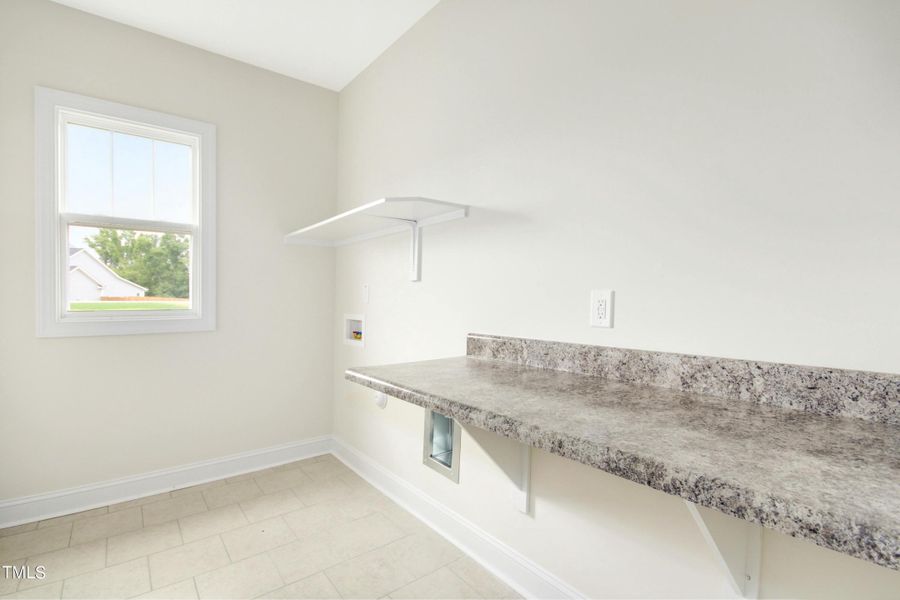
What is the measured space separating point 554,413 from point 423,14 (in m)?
2.19

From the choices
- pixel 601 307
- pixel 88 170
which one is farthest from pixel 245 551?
pixel 88 170

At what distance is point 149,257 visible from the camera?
2471 millimetres

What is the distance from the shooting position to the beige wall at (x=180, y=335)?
2.09 m

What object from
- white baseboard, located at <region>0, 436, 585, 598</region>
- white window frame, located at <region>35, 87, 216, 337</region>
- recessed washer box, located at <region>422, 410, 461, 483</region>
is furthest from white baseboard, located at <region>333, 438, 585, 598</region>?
white window frame, located at <region>35, 87, 216, 337</region>

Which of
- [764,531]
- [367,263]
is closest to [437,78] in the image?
[367,263]

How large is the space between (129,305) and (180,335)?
0.30m

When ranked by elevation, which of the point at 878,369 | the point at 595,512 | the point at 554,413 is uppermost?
the point at 878,369

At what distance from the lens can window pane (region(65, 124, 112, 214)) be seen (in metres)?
2.24

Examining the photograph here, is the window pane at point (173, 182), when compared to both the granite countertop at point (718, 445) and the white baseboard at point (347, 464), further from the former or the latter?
the granite countertop at point (718, 445)

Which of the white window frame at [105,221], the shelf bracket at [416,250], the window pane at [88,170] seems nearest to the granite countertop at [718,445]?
the shelf bracket at [416,250]

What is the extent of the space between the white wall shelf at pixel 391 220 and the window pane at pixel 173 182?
604 mm

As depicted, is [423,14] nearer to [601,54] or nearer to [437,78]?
[437,78]

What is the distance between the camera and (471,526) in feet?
6.16

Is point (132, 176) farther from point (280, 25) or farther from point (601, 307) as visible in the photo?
point (601, 307)
